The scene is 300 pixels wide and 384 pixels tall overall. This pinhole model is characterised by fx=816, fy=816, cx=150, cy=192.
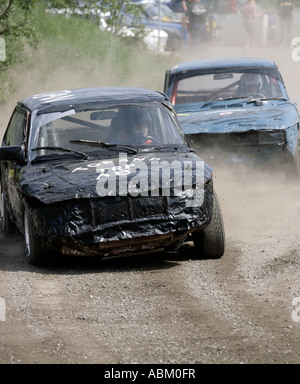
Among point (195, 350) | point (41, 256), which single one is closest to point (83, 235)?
point (41, 256)

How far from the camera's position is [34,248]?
22.6ft

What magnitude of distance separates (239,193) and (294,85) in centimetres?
1435

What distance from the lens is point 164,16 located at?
31625 millimetres

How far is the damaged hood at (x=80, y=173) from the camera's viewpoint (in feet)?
21.6

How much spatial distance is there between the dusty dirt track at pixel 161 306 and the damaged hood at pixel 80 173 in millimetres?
691

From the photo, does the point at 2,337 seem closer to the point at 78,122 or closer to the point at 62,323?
the point at 62,323

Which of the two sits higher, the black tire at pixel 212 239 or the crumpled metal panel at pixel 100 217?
the crumpled metal panel at pixel 100 217

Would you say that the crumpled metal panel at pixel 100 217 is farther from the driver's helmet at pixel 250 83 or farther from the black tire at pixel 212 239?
the driver's helmet at pixel 250 83

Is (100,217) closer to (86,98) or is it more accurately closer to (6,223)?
(86,98)

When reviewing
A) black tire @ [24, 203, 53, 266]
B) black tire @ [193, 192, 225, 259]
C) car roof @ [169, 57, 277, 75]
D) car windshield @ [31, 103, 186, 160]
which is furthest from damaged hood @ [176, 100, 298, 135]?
black tire @ [24, 203, 53, 266]

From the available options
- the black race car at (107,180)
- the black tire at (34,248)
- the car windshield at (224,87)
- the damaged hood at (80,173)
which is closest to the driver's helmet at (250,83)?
the car windshield at (224,87)

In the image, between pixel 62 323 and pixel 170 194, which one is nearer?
pixel 62 323

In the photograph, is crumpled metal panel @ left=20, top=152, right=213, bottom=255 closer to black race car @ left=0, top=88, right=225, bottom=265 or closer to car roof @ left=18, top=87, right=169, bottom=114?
black race car @ left=0, top=88, right=225, bottom=265
